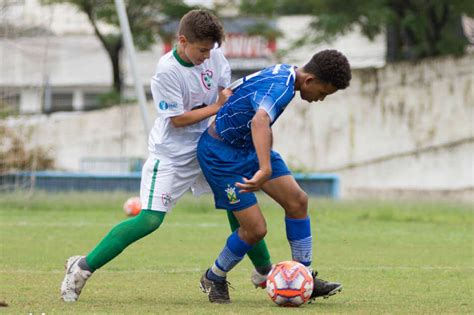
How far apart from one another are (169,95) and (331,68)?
1.21 metres

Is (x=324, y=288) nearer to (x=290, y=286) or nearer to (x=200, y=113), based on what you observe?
(x=290, y=286)

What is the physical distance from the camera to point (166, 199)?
26.0 ft

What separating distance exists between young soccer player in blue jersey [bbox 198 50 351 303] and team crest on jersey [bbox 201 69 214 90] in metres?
0.29

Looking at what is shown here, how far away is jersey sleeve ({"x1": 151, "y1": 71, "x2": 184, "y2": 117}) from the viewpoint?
789 centimetres

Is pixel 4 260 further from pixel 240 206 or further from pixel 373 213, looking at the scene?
pixel 373 213

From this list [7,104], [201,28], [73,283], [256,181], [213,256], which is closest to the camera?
[256,181]

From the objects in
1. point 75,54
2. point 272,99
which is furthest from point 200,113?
point 75,54

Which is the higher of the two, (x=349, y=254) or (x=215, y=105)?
(x=215, y=105)

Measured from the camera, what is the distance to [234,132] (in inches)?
303

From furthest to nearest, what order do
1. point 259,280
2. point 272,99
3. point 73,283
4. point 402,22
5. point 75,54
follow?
1. point 75,54
2. point 402,22
3. point 259,280
4. point 73,283
5. point 272,99

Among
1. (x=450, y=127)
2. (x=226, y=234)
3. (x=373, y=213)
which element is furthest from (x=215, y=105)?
(x=450, y=127)

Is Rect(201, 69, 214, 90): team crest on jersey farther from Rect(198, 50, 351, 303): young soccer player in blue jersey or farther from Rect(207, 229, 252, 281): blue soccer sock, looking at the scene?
Rect(207, 229, 252, 281): blue soccer sock

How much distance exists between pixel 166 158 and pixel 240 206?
2.28 feet

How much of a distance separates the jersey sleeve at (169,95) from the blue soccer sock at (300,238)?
1.08m
